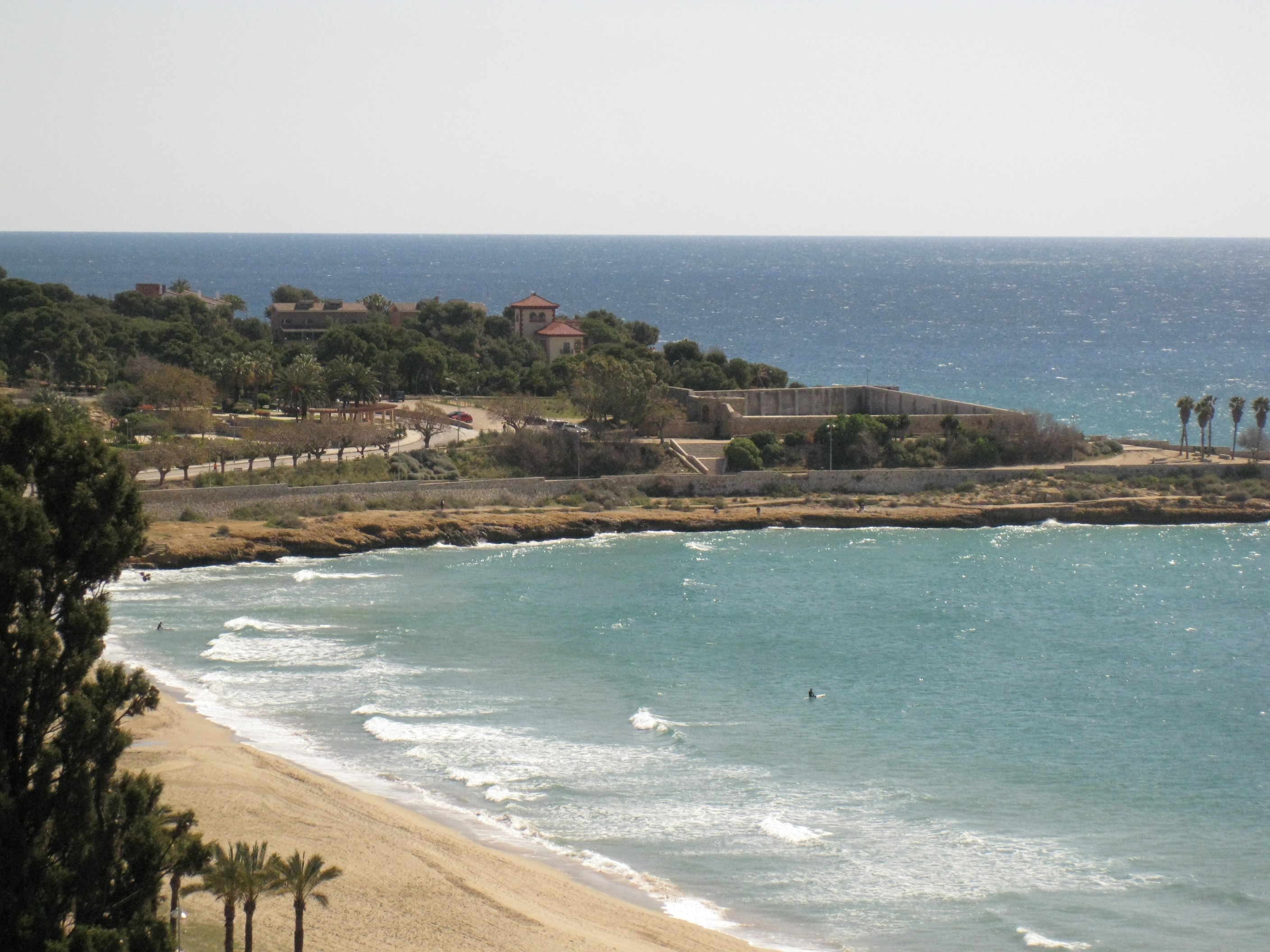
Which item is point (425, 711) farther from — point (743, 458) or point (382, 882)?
point (743, 458)

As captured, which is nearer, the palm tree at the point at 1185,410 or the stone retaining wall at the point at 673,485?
the stone retaining wall at the point at 673,485

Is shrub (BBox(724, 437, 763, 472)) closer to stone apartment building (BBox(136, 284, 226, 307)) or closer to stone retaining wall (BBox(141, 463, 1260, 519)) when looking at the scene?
stone retaining wall (BBox(141, 463, 1260, 519))

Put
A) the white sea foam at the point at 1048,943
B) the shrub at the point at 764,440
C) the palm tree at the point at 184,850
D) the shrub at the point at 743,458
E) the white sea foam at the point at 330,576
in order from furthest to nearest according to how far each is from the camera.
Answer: the shrub at the point at 764,440
the shrub at the point at 743,458
the white sea foam at the point at 330,576
the white sea foam at the point at 1048,943
the palm tree at the point at 184,850

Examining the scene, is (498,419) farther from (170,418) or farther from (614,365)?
(170,418)

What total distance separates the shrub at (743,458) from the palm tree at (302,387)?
18377 millimetres

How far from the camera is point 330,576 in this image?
156 ft

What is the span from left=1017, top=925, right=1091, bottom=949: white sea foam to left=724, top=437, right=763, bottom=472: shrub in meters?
38.2

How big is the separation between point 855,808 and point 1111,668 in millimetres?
13869

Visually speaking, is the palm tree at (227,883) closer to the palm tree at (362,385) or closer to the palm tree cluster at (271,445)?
the palm tree cluster at (271,445)

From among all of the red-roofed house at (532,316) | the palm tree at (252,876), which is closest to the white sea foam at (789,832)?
the palm tree at (252,876)

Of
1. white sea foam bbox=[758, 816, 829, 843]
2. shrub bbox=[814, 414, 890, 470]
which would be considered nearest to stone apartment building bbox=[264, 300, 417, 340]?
shrub bbox=[814, 414, 890, 470]

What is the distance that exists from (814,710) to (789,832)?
7.87 metres

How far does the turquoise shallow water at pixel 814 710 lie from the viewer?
25422mm

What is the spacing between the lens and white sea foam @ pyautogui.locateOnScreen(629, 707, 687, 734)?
33062 millimetres
